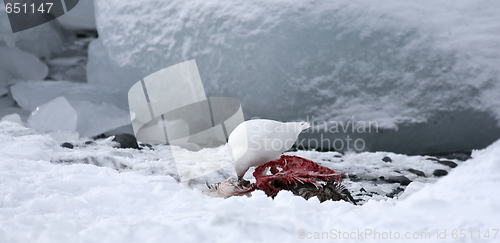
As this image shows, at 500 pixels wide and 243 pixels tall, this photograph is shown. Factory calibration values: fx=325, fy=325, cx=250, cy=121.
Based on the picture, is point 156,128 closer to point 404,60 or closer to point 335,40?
point 335,40

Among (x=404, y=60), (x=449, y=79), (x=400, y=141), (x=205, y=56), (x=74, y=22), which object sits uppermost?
(x=74, y=22)

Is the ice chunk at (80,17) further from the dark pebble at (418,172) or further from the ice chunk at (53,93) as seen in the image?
the dark pebble at (418,172)

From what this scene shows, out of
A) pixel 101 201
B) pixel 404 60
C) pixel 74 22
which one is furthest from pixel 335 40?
pixel 74 22

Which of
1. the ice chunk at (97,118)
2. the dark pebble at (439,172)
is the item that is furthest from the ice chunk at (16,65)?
the dark pebble at (439,172)

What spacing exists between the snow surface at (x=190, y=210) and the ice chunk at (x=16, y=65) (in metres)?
2.79

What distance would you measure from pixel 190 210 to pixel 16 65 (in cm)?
355

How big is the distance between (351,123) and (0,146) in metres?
2.00

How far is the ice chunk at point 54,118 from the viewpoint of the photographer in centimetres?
247

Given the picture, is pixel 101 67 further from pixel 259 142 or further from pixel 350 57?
pixel 259 142

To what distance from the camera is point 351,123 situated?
2.24 meters

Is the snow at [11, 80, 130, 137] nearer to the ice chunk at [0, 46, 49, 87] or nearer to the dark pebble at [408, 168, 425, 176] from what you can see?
the ice chunk at [0, 46, 49, 87]

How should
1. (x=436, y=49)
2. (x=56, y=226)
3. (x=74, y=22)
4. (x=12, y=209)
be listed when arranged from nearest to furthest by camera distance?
(x=56, y=226) < (x=12, y=209) < (x=436, y=49) < (x=74, y=22)

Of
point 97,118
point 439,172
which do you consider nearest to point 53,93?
point 97,118

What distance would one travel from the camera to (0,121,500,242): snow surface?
0.63 meters
